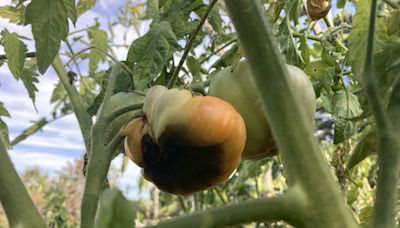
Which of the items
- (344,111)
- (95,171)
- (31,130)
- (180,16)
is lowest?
(31,130)

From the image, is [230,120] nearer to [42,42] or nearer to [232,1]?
[232,1]

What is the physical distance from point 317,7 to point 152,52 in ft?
1.21

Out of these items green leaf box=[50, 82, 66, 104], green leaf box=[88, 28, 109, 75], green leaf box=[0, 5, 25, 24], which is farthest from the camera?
green leaf box=[50, 82, 66, 104]

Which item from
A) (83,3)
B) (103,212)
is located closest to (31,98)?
(83,3)

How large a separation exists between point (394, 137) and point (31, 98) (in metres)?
0.74

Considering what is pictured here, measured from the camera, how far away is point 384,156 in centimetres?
40

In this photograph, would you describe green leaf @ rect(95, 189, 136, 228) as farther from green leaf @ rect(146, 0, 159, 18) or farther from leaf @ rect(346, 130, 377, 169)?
green leaf @ rect(146, 0, 159, 18)

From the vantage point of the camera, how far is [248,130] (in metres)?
0.56

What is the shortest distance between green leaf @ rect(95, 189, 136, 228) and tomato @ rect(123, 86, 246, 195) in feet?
0.47

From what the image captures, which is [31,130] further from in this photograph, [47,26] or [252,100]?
[252,100]

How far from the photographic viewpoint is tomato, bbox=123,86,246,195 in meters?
0.51

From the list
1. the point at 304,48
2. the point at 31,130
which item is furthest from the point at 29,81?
the point at 31,130

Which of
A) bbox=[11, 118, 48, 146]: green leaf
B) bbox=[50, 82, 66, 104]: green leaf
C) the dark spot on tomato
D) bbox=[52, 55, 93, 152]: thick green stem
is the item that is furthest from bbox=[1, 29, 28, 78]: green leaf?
bbox=[50, 82, 66, 104]: green leaf

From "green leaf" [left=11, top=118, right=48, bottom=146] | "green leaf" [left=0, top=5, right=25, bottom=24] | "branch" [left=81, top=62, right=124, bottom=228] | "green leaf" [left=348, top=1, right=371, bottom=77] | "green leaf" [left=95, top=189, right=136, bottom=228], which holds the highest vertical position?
"green leaf" [left=0, top=5, right=25, bottom=24]
